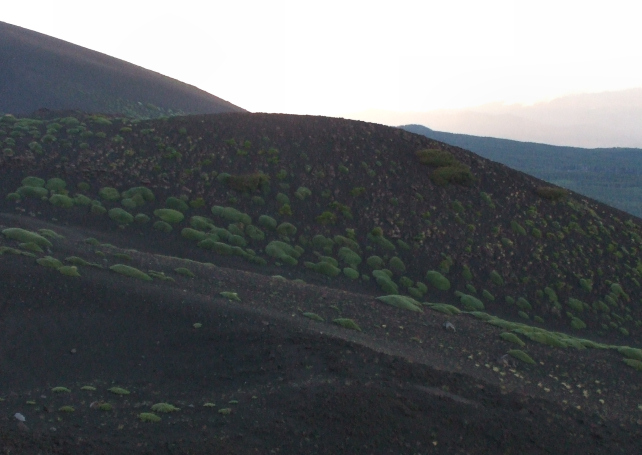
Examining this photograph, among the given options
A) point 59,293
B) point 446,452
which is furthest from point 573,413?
point 59,293

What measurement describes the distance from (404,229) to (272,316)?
1551 centimetres

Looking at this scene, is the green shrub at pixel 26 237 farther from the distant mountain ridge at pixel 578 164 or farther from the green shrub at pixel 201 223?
the distant mountain ridge at pixel 578 164

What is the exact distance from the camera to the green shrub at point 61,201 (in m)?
25.8

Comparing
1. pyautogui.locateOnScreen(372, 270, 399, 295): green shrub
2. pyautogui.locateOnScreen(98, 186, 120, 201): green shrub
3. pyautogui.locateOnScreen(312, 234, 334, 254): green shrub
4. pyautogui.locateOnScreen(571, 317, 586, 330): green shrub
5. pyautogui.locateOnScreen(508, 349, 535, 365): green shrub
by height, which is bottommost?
pyautogui.locateOnScreen(571, 317, 586, 330): green shrub

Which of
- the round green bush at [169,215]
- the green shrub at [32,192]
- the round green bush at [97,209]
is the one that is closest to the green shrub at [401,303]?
the round green bush at [169,215]

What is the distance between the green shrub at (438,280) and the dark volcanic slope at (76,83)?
54.0 m

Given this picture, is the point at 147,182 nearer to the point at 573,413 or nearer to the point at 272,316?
the point at 272,316

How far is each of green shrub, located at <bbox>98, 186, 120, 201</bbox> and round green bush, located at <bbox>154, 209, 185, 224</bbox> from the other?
2.06 m

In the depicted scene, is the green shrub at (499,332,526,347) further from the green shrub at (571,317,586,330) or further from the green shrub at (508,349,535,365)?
the green shrub at (571,317,586,330)

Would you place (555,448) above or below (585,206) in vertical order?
below

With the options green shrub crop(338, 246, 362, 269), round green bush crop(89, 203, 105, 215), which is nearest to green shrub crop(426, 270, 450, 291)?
green shrub crop(338, 246, 362, 269)

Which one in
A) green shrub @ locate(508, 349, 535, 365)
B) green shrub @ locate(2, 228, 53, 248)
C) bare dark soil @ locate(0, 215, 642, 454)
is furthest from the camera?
green shrub @ locate(2, 228, 53, 248)

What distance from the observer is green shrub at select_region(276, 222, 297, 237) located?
27.5 m

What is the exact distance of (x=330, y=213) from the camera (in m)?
29.6
